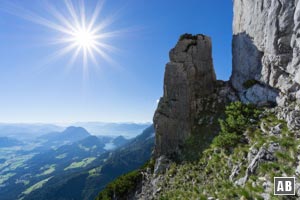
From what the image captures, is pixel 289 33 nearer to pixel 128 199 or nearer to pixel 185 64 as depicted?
pixel 185 64

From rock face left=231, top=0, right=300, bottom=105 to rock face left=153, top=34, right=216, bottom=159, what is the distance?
662 cm

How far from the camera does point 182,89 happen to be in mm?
45406

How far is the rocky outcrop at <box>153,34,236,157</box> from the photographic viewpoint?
43.8 meters

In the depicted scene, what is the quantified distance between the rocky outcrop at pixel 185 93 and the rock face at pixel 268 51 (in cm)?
562

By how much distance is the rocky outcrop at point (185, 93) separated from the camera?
43.8 metres

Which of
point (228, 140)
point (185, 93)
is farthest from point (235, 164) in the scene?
point (185, 93)

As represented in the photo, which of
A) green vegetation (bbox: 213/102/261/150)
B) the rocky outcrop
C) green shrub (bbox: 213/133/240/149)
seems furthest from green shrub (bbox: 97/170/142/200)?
green shrub (bbox: 213/133/240/149)

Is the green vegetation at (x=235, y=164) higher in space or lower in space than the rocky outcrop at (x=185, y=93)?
lower

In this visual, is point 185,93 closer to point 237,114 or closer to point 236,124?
point 237,114

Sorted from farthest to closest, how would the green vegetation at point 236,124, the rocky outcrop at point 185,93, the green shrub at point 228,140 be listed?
1. the rocky outcrop at point 185,93
2. the green vegetation at point 236,124
3. the green shrub at point 228,140

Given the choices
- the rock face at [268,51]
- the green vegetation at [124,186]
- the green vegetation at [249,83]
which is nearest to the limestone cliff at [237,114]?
the green vegetation at [249,83]

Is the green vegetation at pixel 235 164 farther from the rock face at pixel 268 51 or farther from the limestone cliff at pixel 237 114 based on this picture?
the rock face at pixel 268 51

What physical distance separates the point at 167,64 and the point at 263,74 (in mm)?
19269

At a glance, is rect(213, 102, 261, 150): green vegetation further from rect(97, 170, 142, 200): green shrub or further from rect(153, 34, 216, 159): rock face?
rect(97, 170, 142, 200): green shrub
